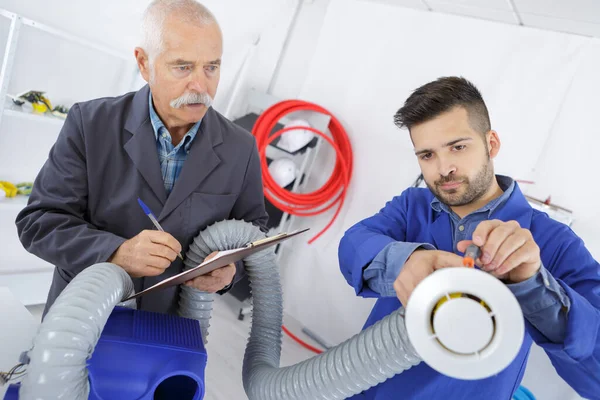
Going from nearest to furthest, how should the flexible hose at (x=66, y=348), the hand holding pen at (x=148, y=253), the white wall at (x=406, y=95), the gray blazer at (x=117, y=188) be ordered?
the flexible hose at (x=66, y=348), the hand holding pen at (x=148, y=253), the gray blazer at (x=117, y=188), the white wall at (x=406, y=95)

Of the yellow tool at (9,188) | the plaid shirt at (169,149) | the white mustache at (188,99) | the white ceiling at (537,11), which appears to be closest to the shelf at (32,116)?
the yellow tool at (9,188)

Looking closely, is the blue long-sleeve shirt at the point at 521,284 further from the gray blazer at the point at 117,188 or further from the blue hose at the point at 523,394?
the blue hose at the point at 523,394

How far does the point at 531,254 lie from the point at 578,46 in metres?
2.10

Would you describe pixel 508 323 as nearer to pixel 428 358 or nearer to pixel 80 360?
pixel 428 358

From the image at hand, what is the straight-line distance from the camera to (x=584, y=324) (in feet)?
2.75

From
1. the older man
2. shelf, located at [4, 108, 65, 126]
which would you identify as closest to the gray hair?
the older man

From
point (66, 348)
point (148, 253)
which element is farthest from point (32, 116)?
point (66, 348)

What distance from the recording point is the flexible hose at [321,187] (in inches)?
118

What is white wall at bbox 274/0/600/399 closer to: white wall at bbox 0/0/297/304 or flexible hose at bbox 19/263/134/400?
white wall at bbox 0/0/297/304

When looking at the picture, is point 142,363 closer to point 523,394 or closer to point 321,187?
point 523,394

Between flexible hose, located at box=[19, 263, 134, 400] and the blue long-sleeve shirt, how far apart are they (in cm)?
56

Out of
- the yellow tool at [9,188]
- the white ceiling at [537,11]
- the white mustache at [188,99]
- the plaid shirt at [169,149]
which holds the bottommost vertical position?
the yellow tool at [9,188]

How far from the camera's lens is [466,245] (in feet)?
2.54

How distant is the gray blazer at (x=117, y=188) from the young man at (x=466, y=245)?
46 cm
